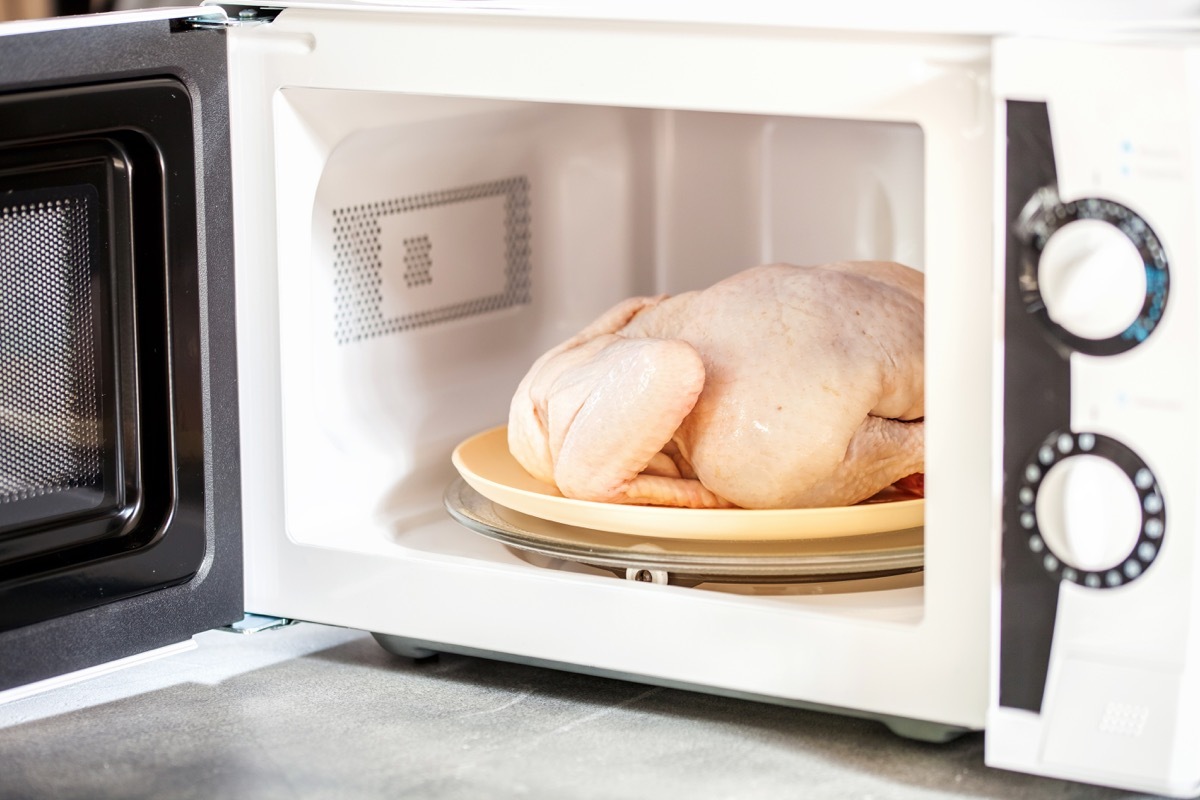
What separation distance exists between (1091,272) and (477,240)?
64 centimetres

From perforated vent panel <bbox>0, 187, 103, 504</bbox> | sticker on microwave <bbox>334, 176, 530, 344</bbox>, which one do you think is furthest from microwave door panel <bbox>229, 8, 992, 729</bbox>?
perforated vent panel <bbox>0, 187, 103, 504</bbox>

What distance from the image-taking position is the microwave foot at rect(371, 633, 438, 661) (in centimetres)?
103

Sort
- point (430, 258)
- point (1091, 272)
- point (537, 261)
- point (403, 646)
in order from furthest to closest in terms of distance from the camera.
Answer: point (537, 261) → point (430, 258) → point (403, 646) → point (1091, 272)

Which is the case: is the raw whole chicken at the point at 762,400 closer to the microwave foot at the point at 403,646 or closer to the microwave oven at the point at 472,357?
the microwave oven at the point at 472,357

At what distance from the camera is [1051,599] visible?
31.1 inches

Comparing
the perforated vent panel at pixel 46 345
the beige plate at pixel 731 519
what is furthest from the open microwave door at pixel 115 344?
the beige plate at pixel 731 519

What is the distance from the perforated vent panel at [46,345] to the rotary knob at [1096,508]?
0.56m

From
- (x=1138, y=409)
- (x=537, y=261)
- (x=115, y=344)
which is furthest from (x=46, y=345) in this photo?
(x=1138, y=409)

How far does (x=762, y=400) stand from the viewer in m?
0.96

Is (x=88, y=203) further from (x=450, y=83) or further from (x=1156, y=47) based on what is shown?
(x=1156, y=47)

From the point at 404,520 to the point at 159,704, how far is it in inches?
8.7

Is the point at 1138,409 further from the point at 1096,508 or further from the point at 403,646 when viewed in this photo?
the point at 403,646

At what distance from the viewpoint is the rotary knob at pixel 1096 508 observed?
0.76 m

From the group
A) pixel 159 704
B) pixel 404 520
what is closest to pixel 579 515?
pixel 404 520
